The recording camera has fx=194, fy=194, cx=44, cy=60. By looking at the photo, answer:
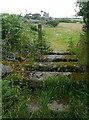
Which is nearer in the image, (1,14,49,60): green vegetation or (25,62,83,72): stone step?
(25,62,83,72): stone step

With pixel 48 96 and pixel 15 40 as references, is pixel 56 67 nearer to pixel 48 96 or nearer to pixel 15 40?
pixel 48 96

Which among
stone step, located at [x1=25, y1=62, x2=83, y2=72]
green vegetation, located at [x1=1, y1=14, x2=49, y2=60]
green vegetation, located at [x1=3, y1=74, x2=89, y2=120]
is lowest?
green vegetation, located at [x1=3, y1=74, x2=89, y2=120]

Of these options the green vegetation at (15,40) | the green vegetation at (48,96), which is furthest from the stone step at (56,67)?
the green vegetation at (15,40)

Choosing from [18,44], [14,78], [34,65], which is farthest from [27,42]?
[14,78]

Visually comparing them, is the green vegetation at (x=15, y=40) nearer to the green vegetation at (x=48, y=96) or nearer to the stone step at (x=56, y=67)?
the stone step at (x=56, y=67)

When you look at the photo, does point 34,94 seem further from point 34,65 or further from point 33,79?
point 34,65

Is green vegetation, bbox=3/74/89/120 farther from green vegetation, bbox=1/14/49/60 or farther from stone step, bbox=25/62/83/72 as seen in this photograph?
green vegetation, bbox=1/14/49/60

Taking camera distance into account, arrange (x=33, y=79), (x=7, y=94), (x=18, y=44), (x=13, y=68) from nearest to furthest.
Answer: (x=7, y=94) → (x=33, y=79) → (x=13, y=68) → (x=18, y=44)

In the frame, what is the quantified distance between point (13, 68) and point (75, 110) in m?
1.71

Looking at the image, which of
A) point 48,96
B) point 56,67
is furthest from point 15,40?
point 48,96

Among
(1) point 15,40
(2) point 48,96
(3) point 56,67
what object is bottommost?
(2) point 48,96

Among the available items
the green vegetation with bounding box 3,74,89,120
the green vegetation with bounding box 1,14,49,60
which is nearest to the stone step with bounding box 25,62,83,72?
the green vegetation with bounding box 3,74,89,120

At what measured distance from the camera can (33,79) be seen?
325cm

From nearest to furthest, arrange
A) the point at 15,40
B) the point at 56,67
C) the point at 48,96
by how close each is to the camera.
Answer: the point at 48,96, the point at 56,67, the point at 15,40
